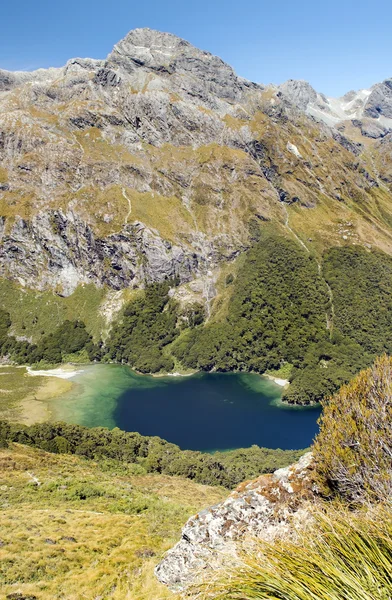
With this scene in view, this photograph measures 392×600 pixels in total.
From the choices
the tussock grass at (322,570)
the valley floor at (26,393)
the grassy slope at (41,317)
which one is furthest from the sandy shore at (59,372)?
the tussock grass at (322,570)

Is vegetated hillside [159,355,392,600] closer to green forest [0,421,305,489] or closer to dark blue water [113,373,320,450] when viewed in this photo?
green forest [0,421,305,489]

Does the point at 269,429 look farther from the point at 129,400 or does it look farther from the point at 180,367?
the point at 180,367

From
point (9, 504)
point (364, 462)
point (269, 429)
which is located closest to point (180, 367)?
point (269, 429)

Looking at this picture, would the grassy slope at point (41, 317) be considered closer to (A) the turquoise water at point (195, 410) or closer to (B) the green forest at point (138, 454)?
(A) the turquoise water at point (195, 410)

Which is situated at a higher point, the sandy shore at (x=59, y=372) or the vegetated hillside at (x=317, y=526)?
the vegetated hillside at (x=317, y=526)

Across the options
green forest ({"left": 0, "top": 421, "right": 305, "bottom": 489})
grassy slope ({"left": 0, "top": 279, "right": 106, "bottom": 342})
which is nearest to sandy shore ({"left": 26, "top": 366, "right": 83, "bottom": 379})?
grassy slope ({"left": 0, "top": 279, "right": 106, "bottom": 342})

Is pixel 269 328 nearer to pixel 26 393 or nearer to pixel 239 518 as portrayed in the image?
pixel 26 393
